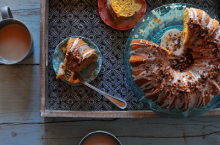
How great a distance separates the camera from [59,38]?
140cm

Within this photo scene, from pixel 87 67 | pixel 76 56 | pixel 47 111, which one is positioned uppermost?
pixel 76 56

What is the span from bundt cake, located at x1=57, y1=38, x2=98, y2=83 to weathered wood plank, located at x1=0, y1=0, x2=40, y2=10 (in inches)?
18.5

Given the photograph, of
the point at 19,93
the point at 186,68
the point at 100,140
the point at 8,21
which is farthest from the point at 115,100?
the point at 8,21

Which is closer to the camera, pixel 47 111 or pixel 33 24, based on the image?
pixel 47 111

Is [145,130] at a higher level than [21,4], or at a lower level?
lower

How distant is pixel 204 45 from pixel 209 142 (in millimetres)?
832

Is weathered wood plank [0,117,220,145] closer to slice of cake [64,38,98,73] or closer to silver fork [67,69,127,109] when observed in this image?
silver fork [67,69,127,109]

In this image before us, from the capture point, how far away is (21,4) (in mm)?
1455

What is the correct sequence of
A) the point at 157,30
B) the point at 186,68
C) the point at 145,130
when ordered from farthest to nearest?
1. the point at 145,130
2. the point at 157,30
3. the point at 186,68

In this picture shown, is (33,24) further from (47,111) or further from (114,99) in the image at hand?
(114,99)

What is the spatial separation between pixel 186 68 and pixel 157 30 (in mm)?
355

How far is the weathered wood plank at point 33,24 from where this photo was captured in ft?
4.71

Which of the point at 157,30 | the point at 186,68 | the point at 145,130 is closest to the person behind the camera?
the point at 186,68

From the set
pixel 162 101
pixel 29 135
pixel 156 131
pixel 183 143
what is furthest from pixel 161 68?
pixel 29 135
